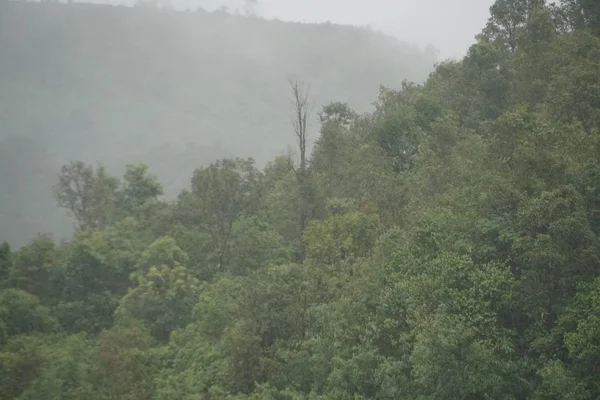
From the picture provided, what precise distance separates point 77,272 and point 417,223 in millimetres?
16836

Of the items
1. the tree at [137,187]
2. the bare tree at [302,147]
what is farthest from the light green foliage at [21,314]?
the tree at [137,187]

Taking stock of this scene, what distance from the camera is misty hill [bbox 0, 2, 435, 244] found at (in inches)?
4218

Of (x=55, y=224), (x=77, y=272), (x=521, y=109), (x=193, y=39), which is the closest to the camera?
(x=521, y=109)

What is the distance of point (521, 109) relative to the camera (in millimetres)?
Result: 14719

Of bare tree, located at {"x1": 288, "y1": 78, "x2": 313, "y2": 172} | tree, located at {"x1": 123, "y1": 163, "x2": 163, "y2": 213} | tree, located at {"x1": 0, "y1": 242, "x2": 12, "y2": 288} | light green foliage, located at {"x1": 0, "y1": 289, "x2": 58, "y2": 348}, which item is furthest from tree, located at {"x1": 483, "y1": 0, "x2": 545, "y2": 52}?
tree, located at {"x1": 0, "y1": 242, "x2": 12, "y2": 288}

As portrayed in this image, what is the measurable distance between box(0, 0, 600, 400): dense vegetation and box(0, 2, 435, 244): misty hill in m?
60.9

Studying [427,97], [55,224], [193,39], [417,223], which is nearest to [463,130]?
[427,97]

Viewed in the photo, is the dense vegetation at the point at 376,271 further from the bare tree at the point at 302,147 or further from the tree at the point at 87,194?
the tree at the point at 87,194

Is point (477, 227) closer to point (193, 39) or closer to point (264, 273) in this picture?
point (264, 273)

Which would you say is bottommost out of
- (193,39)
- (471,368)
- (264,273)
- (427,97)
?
(471,368)

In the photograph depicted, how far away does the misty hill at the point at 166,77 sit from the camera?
351 feet

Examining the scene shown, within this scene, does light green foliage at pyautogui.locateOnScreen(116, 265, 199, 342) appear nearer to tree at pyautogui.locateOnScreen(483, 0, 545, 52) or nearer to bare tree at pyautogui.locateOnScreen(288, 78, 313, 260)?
bare tree at pyautogui.locateOnScreen(288, 78, 313, 260)

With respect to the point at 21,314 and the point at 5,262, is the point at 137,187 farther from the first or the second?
the point at 21,314

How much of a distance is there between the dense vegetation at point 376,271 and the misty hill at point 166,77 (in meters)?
60.9
